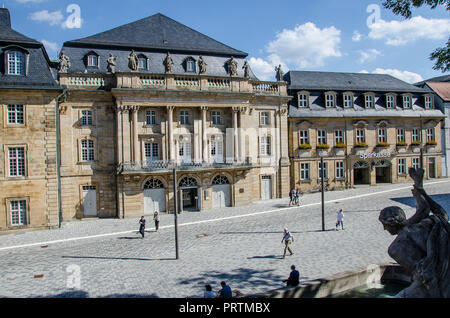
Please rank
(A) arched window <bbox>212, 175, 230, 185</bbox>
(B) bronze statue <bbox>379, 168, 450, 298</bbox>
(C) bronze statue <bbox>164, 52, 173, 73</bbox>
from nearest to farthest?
(B) bronze statue <bbox>379, 168, 450, 298</bbox> < (C) bronze statue <bbox>164, 52, 173, 73</bbox> < (A) arched window <bbox>212, 175, 230, 185</bbox>

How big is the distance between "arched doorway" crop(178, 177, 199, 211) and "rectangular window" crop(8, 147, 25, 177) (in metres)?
12.2

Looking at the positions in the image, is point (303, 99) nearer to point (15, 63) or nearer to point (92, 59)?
point (92, 59)

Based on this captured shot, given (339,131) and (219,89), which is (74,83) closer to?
(219,89)

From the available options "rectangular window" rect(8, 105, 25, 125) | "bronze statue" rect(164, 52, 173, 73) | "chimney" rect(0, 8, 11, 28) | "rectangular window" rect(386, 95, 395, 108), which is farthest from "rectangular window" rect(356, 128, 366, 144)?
"chimney" rect(0, 8, 11, 28)

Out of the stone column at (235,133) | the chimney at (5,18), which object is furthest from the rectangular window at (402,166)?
the chimney at (5,18)

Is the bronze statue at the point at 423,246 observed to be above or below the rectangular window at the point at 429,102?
below

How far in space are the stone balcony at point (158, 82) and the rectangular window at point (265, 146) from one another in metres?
5.25

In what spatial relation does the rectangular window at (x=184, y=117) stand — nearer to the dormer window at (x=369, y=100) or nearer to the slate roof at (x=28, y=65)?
the slate roof at (x=28, y=65)

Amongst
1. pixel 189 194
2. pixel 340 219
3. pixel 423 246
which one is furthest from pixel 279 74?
pixel 423 246

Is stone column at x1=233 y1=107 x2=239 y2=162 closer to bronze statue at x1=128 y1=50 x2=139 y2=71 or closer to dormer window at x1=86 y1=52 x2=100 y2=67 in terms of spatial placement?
bronze statue at x1=128 y1=50 x2=139 y2=71

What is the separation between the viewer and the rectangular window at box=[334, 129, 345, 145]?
38.4m

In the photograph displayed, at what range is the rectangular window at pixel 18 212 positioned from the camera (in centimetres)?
2419
